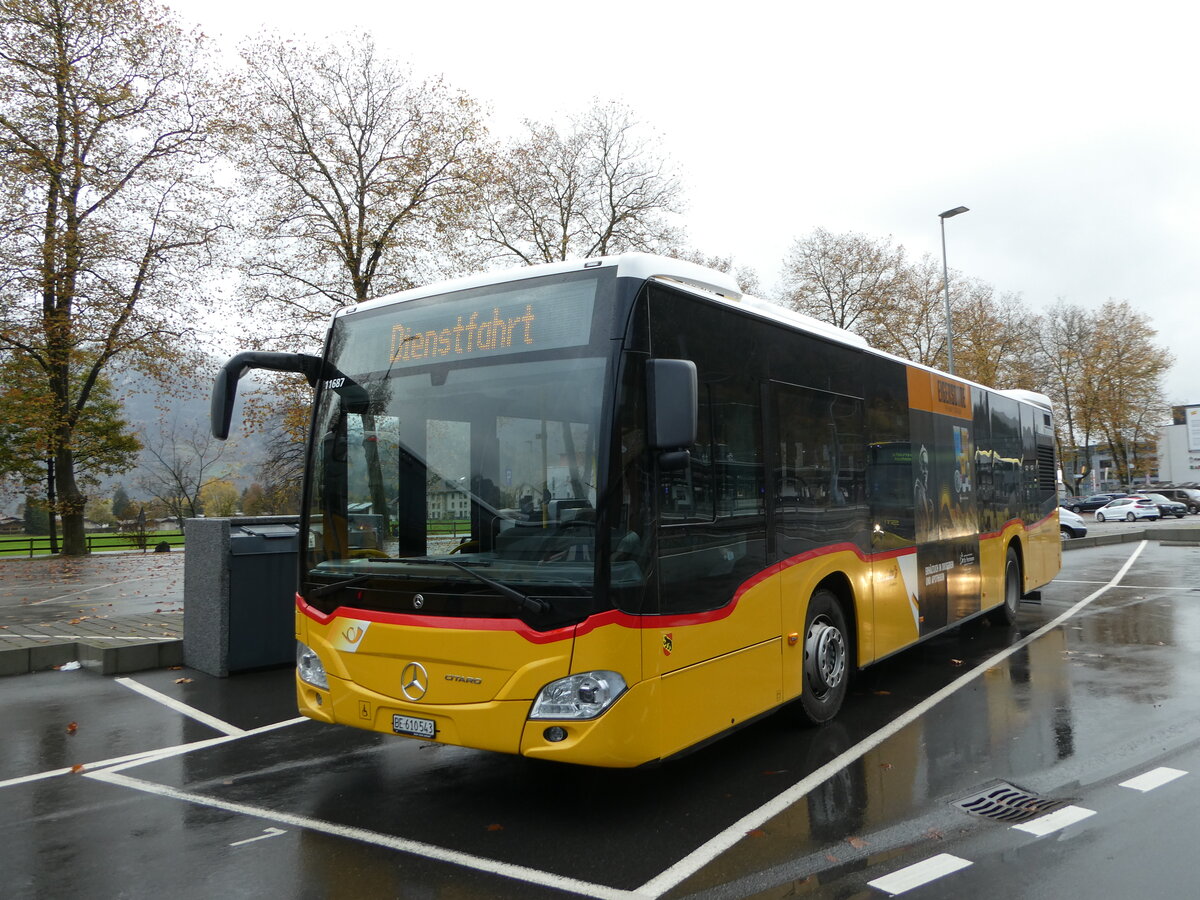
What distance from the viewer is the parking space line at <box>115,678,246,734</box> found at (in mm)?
6852

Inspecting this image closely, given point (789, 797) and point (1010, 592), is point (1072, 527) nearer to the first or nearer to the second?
point (1010, 592)

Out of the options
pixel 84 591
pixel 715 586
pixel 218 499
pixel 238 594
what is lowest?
pixel 84 591

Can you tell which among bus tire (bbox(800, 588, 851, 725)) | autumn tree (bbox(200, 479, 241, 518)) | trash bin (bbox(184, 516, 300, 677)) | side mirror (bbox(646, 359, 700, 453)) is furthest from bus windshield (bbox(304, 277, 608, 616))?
autumn tree (bbox(200, 479, 241, 518))

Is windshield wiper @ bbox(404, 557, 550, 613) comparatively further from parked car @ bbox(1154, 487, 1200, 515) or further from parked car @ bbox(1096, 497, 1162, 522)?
parked car @ bbox(1154, 487, 1200, 515)

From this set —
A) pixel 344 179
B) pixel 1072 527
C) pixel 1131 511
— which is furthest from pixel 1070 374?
pixel 344 179

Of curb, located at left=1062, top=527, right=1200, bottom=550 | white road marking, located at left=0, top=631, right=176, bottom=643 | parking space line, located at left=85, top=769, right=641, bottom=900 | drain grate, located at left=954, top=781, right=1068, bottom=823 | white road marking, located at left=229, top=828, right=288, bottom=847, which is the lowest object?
curb, located at left=1062, top=527, right=1200, bottom=550

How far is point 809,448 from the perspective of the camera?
6246 mm

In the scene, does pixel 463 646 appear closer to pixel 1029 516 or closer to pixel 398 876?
pixel 398 876

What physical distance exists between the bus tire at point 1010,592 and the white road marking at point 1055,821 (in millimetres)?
6386

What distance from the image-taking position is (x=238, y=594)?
8703 millimetres

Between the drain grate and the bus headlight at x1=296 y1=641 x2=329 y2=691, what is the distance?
3.71 metres

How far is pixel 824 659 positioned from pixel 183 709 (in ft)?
17.6

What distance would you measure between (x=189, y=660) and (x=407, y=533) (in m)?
5.54

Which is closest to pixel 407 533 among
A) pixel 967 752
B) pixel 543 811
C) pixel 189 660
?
pixel 543 811
